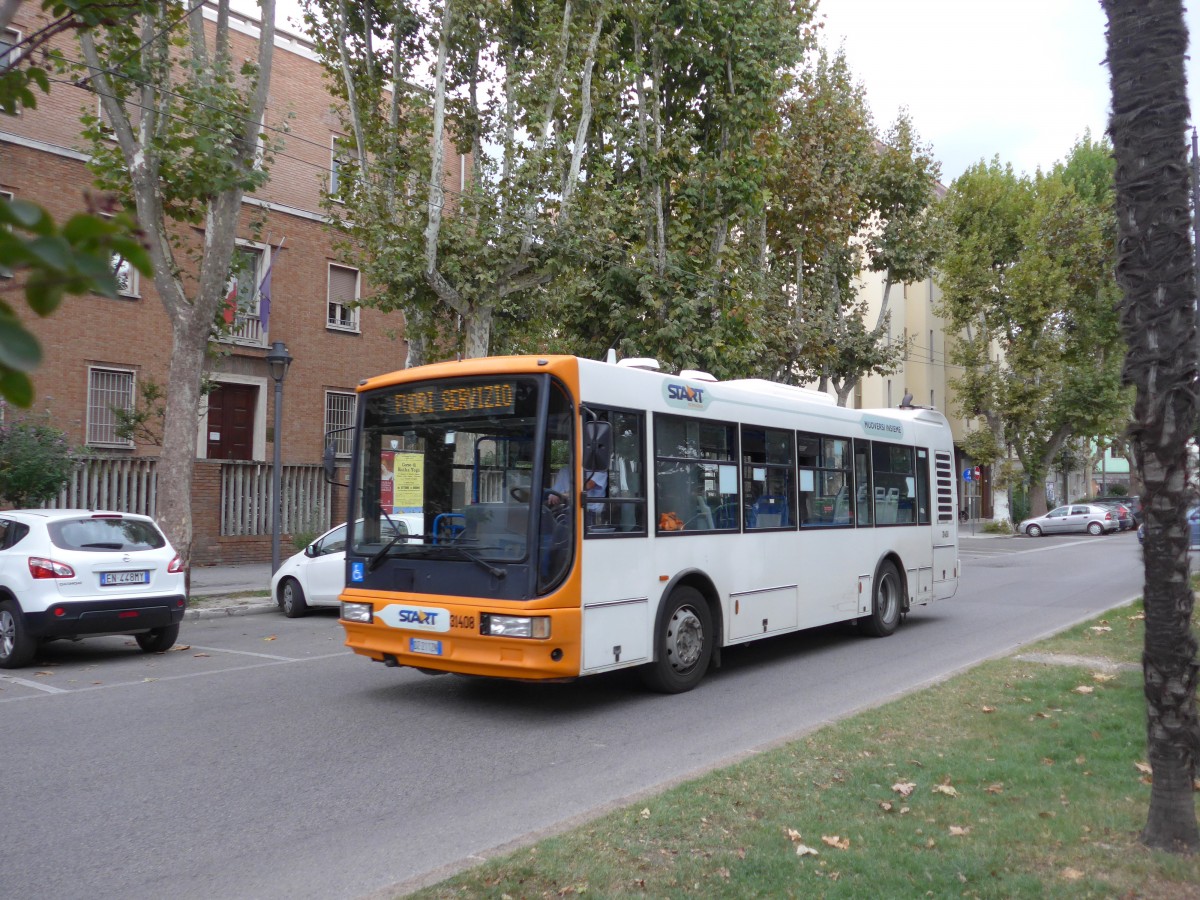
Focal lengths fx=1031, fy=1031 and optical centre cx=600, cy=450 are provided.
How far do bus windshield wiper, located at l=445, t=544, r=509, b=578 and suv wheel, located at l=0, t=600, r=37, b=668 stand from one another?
518 centimetres

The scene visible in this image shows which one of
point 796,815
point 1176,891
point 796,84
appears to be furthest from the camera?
point 796,84

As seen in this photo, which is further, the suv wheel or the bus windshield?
the suv wheel

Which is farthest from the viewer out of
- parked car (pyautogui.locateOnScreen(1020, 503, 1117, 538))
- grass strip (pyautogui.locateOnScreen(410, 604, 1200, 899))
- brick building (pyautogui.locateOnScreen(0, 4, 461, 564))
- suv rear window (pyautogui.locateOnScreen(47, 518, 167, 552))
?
parked car (pyautogui.locateOnScreen(1020, 503, 1117, 538))

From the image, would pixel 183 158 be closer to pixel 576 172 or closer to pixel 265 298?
pixel 576 172

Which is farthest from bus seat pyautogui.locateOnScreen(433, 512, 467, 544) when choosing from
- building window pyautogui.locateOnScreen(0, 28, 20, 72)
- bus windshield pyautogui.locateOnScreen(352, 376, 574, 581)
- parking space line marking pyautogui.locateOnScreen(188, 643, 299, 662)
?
building window pyautogui.locateOnScreen(0, 28, 20, 72)

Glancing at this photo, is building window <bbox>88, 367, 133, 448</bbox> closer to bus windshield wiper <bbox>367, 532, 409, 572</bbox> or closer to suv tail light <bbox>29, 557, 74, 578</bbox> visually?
suv tail light <bbox>29, 557, 74, 578</bbox>

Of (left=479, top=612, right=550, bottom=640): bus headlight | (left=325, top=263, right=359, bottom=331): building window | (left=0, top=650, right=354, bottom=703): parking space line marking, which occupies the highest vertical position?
(left=325, top=263, right=359, bottom=331): building window

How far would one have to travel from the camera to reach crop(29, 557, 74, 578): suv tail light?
1048cm

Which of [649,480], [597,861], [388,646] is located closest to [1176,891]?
[597,861]

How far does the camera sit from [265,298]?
2441 cm

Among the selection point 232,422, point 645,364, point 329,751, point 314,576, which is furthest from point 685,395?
point 232,422

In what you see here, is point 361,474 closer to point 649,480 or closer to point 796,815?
point 649,480

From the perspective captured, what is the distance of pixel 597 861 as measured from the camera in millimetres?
4645

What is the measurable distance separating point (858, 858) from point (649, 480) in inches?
181
